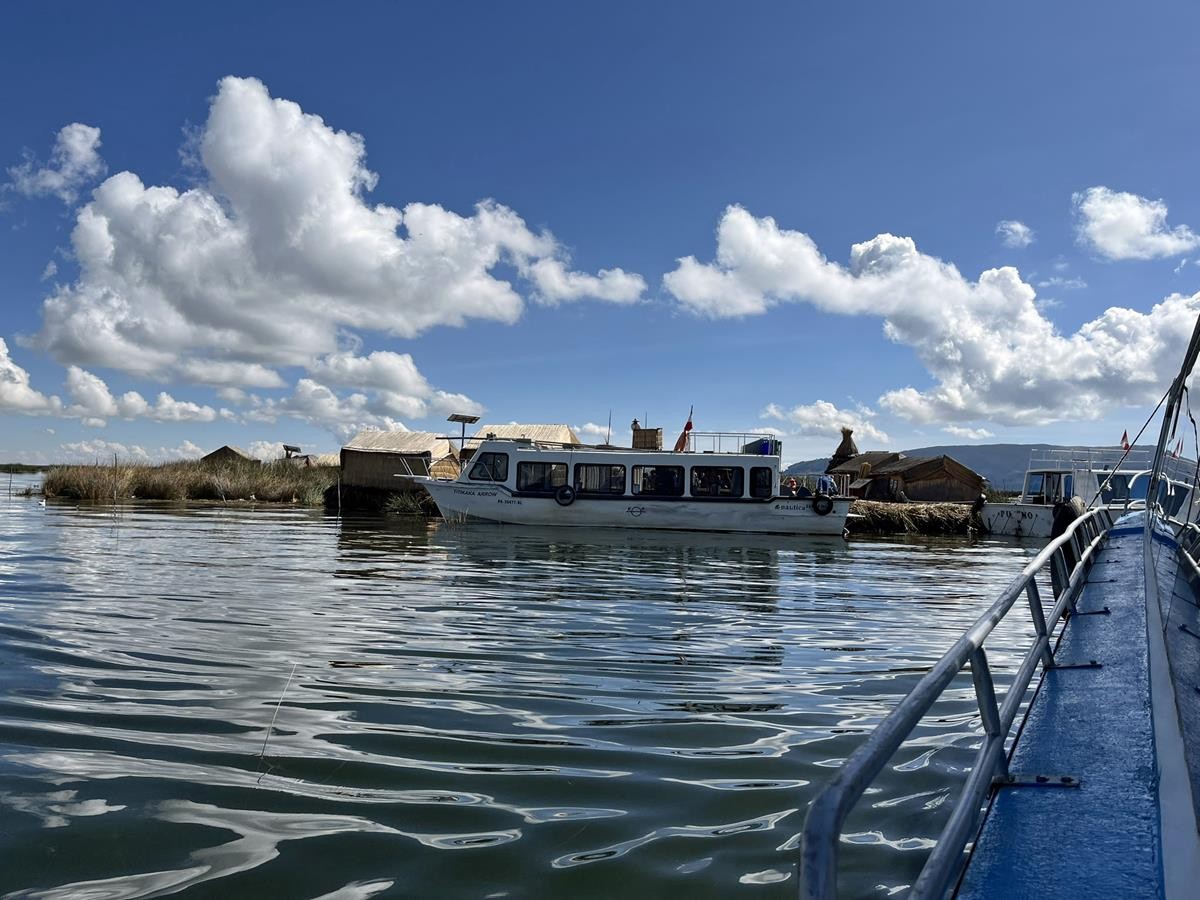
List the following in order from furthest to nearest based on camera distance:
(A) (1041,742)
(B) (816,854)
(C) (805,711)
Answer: (C) (805,711) → (A) (1041,742) → (B) (816,854)

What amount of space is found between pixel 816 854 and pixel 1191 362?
5512 mm

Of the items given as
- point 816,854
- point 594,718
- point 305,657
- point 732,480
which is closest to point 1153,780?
point 816,854

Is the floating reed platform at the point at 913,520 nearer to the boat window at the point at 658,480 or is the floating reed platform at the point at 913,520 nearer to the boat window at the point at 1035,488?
the boat window at the point at 1035,488

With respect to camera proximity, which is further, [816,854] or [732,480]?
[732,480]

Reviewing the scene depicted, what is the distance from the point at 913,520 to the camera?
32.4 meters

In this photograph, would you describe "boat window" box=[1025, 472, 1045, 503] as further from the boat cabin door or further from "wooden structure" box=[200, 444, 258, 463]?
"wooden structure" box=[200, 444, 258, 463]

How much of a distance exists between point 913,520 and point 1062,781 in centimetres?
3090

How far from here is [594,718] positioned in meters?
5.18

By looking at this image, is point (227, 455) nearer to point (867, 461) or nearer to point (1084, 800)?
point (867, 461)

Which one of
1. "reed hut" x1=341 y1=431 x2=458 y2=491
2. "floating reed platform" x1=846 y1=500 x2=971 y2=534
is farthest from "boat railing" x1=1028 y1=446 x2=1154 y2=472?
"reed hut" x1=341 y1=431 x2=458 y2=491

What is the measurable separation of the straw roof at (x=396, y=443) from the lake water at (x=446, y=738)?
2702cm

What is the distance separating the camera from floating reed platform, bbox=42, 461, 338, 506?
37531 millimetres

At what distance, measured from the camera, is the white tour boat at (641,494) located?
2623cm

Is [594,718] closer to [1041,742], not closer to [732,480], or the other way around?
[1041,742]
